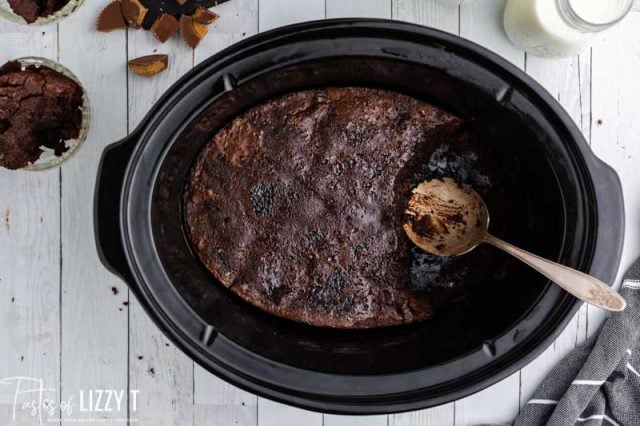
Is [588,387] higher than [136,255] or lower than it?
lower

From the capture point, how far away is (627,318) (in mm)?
1526

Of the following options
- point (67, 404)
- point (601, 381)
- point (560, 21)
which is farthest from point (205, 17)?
point (601, 381)

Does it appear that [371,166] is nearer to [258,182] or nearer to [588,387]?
[258,182]

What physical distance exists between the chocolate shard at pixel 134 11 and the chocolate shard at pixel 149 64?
0.27ft

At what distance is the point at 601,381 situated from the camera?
1534mm

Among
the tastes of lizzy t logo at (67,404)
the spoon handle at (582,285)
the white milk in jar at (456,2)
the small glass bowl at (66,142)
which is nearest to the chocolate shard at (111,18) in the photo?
the small glass bowl at (66,142)

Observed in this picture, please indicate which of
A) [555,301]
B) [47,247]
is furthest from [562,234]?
[47,247]

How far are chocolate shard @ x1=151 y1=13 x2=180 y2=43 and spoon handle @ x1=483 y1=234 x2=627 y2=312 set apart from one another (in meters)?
0.89

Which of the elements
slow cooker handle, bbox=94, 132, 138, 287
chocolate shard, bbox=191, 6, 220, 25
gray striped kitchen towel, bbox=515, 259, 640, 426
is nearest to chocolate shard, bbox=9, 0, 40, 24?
chocolate shard, bbox=191, 6, 220, 25

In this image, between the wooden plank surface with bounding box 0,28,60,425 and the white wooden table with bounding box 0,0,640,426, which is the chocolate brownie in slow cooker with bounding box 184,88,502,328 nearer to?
the white wooden table with bounding box 0,0,640,426

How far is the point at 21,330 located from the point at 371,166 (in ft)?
2.87

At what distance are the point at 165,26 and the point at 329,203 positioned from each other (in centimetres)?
52

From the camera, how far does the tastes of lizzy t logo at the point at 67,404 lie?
1547mm

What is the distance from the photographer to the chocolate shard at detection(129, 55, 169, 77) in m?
1.45
